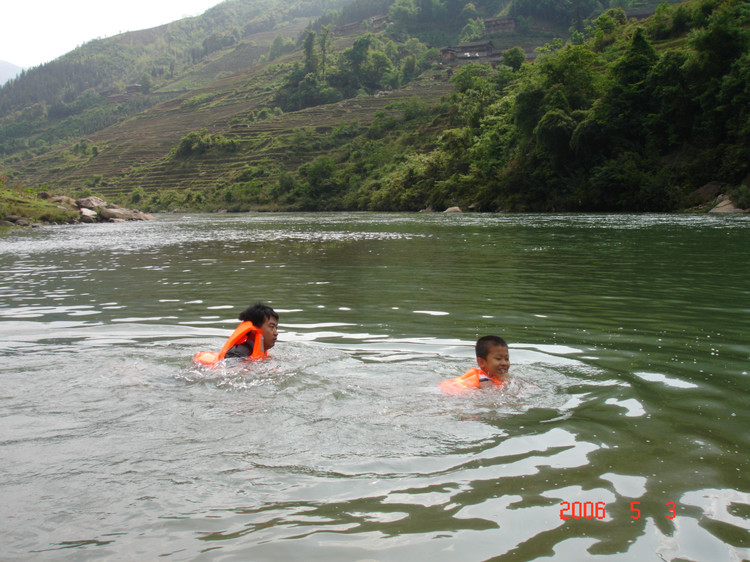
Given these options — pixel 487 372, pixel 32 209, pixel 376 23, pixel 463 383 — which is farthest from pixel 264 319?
pixel 376 23

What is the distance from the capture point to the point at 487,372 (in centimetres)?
528

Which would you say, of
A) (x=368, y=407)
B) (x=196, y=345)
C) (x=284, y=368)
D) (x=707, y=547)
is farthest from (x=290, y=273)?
(x=707, y=547)

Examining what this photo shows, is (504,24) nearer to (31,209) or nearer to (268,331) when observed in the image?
(31,209)

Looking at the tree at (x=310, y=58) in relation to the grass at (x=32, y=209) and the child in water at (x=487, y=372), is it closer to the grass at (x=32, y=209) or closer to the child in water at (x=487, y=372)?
the grass at (x=32, y=209)

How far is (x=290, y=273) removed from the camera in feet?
45.4

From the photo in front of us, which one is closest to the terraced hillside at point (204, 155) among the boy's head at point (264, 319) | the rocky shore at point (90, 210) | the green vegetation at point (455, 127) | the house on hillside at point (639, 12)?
the green vegetation at point (455, 127)

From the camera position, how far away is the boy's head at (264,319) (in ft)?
20.8

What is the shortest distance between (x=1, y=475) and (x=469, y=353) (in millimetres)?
4366

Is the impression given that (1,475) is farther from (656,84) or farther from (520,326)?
(656,84)

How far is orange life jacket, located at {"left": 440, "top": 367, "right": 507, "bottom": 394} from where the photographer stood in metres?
5.13

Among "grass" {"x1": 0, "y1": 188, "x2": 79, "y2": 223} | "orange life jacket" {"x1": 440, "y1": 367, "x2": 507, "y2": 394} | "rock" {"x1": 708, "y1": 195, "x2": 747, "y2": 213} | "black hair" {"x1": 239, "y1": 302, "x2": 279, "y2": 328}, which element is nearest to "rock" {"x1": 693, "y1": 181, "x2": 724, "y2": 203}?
"rock" {"x1": 708, "y1": 195, "x2": 747, "y2": 213}

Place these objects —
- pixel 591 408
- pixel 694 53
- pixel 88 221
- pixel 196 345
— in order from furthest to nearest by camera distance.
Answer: pixel 88 221
pixel 694 53
pixel 196 345
pixel 591 408
